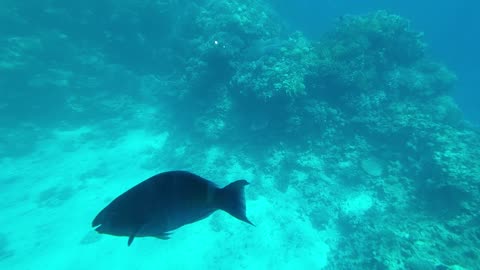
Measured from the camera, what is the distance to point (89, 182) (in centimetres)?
1567

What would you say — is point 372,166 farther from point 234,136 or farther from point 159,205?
point 159,205

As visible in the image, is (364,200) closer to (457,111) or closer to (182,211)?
(457,111)

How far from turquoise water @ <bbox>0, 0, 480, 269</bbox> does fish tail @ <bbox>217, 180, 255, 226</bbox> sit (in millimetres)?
8335

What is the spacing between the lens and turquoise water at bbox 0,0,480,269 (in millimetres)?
10836

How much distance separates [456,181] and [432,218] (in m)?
1.36

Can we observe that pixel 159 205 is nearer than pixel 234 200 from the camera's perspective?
No

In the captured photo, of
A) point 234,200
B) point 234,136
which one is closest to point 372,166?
point 234,136

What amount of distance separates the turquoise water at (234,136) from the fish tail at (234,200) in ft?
27.3

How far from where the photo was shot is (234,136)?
14.2m

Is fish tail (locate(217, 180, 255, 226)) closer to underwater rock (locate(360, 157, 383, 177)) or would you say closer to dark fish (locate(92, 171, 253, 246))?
dark fish (locate(92, 171, 253, 246))

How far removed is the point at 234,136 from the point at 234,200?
1257 cm

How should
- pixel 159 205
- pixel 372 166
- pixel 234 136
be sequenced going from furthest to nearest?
1. pixel 234 136
2. pixel 372 166
3. pixel 159 205

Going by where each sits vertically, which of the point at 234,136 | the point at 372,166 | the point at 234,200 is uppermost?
the point at 234,136

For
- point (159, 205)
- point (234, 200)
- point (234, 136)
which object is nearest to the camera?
point (234, 200)
